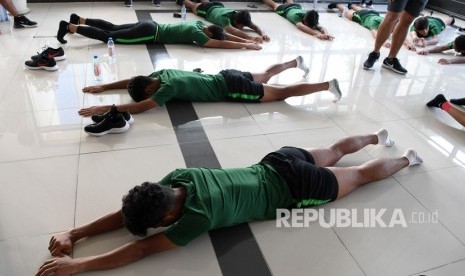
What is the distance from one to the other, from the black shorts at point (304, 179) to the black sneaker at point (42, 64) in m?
2.32

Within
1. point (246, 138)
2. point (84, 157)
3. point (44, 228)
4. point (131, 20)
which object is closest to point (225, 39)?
point (131, 20)

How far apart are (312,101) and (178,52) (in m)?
1.59

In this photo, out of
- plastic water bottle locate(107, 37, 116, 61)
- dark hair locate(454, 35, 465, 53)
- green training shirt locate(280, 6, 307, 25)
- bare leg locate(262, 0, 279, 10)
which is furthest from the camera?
bare leg locate(262, 0, 279, 10)

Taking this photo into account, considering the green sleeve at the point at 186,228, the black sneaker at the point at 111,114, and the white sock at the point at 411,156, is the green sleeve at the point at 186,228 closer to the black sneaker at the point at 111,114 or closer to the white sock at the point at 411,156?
the black sneaker at the point at 111,114

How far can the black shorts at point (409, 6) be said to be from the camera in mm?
3396

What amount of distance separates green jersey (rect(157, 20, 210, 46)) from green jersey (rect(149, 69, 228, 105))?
119cm

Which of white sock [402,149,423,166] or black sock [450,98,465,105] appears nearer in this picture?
white sock [402,149,423,166]

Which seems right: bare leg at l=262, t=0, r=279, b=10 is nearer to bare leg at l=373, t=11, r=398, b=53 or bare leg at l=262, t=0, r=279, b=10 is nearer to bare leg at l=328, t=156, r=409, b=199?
bare leg at l=373, t=11, r=398, b=53

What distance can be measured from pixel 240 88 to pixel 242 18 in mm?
1843

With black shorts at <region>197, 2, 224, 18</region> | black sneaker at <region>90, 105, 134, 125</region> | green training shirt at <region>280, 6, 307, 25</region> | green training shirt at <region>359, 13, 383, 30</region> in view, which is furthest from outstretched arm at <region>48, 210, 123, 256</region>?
green training shirt at <region>359, 13, 383, 30</region>

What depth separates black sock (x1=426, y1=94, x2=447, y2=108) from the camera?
116 inches

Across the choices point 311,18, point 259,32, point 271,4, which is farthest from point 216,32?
point 271,4

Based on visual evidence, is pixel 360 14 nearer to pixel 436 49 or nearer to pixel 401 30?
pixel 436 49

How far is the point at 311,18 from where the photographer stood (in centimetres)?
470
